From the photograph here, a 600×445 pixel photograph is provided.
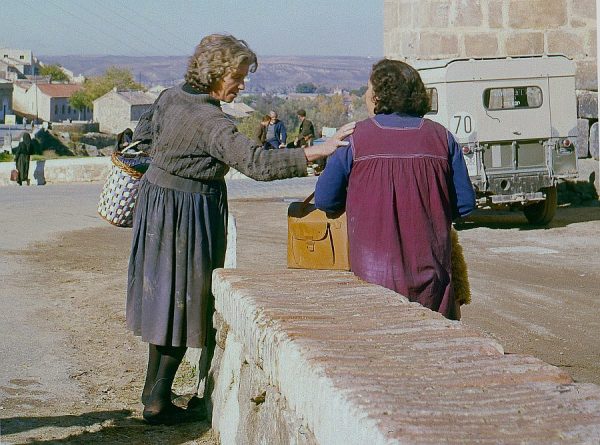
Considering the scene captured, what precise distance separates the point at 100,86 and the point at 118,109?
76.8 feet

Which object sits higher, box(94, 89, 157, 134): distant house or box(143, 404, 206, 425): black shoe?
box(94, 89, 157, 134): distant house

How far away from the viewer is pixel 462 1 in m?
15.7

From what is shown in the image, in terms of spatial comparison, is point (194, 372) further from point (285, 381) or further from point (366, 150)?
point (285, 381)

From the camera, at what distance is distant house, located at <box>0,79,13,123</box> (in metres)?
155

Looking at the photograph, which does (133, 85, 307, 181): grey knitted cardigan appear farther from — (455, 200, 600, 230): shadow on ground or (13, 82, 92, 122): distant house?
(13, 82, 92, 122): distant house

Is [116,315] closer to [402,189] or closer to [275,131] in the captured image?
[402,189]

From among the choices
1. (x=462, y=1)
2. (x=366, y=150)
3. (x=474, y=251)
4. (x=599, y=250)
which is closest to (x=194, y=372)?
(x=366, y=150)

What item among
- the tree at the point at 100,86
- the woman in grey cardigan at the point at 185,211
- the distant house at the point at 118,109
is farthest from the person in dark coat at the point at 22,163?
the tree at the point at 100,86

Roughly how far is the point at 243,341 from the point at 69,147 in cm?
11119

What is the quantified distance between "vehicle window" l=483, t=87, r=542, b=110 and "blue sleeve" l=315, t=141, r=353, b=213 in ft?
31.2

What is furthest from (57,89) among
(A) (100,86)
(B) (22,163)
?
(B) (22,163)

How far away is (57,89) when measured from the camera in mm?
168500

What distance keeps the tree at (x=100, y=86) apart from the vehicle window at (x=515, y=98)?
148 meters

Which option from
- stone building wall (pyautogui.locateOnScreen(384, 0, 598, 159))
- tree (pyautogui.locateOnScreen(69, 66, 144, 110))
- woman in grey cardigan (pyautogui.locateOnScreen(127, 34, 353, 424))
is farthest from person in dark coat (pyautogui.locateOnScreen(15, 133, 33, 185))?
tree (pyautogui.locateOnScreen(69, 66, 144, 110))
